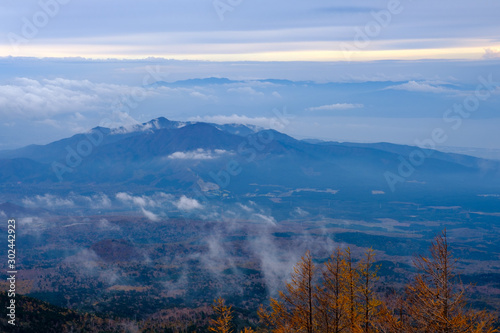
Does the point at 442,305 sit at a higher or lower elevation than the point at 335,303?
higher

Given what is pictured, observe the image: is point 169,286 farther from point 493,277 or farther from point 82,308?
point 493,277

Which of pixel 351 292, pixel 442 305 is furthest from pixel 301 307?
pixel 442 305

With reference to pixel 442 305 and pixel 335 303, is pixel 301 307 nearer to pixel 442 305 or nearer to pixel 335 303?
pixel 335 303

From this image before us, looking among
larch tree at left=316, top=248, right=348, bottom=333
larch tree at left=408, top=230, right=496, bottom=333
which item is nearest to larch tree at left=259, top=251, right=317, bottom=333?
larch tree at left=316, top=248, right=348, bottom=333

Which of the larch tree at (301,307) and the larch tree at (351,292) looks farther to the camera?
the larch tree at (351,292)

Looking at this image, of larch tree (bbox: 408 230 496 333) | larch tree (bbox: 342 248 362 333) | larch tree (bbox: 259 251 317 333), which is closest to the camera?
larch tree (bbox: 408 230 496 333)

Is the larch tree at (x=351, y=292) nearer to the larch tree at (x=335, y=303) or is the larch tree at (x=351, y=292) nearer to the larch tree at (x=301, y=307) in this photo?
the larch tree at (x=335, y=303)

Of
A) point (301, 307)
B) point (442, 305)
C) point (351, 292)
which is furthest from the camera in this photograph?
point (351, 292)

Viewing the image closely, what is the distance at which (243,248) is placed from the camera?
186m

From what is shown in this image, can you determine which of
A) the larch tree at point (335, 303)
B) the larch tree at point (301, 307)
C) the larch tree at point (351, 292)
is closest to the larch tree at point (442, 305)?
the larch tree at point (351, 292)

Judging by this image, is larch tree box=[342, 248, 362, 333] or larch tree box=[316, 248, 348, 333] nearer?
Result: larch tree box=[316, 248, 348, 333]

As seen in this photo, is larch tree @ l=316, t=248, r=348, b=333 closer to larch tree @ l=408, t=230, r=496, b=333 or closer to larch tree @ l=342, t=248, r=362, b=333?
larch tree @ l=342, t=248, r=362, b=333

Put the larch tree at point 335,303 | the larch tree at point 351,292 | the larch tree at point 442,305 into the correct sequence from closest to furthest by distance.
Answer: the larch tree at point 442,305, the larch tree at point 335,303, the larch tree at point 351,292

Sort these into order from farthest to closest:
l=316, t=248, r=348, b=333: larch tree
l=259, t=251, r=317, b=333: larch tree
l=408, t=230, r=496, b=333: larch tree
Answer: l=259, t=251, r=317, b=333: larch tree, l=316, t=248, r=348, b=333: larch tree, l=408, t=230, r=496, b=333: larch tree
